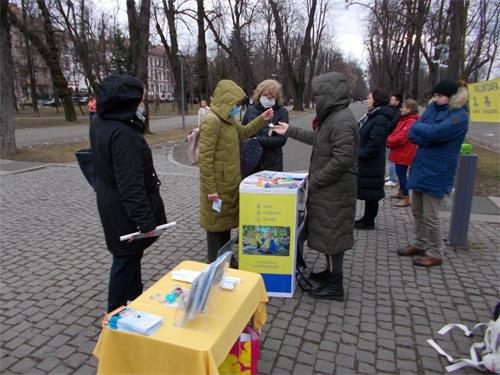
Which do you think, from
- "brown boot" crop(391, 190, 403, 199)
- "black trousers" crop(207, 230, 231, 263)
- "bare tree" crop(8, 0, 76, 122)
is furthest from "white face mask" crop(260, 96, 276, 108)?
"bare tree" crop(8, 0, 76, 122)

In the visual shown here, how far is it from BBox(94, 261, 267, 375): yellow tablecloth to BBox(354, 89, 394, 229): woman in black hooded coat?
12.1 feet

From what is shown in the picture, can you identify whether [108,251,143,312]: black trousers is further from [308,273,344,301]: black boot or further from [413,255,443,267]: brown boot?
[413,255,443,267]: brown boot

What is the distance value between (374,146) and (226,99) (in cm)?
253

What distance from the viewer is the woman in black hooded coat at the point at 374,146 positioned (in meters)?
5.36

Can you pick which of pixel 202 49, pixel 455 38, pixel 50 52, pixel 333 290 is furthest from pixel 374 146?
pixel 50 52

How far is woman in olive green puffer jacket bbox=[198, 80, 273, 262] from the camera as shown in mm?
3678

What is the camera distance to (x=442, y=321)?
11.4 feet

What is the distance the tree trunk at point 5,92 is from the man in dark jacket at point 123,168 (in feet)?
36.0

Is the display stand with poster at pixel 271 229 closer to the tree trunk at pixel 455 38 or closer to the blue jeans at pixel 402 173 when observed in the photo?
the blue jeans at pixel 402 173

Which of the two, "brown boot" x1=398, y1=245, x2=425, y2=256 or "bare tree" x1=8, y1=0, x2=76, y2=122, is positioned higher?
"bare tree" x1=8, y1=0, x2=76, y2=122

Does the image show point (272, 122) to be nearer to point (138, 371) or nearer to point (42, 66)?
point (138, 371)

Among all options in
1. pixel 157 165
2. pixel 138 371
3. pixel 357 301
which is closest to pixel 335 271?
pixel 357 301

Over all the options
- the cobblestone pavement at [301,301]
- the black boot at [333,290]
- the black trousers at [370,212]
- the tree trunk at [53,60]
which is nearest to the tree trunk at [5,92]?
the cobblestone pavement at [301,301]

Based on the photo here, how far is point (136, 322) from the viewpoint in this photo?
1963 mm
